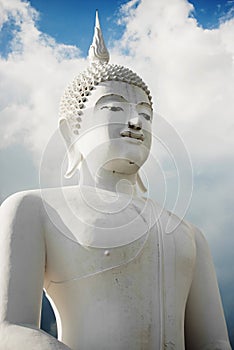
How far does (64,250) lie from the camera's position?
4.87 m

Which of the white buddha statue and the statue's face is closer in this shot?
the white buddha statue

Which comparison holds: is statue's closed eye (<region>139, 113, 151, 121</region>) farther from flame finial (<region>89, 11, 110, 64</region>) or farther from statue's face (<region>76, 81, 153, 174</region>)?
flame finial (<region>89, 11, 110, 64</region>)

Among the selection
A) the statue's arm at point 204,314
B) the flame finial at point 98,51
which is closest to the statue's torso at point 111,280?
the statue's arm at point 204,314

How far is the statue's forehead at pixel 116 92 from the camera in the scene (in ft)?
18.6

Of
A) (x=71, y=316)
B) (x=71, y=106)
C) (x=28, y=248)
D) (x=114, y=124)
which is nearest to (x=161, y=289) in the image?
(x=71, y=316)

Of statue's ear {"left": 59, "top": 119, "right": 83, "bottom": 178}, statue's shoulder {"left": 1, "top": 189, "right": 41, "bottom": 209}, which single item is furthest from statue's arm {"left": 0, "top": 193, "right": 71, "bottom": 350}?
statue's ear {"left": 59, "top": 119, "right": 83, "bottom": 178}

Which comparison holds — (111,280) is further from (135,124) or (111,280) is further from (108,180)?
(135,124)

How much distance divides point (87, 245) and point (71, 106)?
5.50 ft

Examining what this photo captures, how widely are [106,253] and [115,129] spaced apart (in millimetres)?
1268

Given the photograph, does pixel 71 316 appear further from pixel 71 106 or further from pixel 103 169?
pixel 71 106

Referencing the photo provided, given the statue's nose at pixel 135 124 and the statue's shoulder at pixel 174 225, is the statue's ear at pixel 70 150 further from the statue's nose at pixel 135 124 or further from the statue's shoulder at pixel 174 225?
the statue's shoulder at pixel 174 225

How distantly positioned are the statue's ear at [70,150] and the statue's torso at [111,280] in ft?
2.25

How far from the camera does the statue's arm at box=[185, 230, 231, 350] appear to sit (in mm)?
5289

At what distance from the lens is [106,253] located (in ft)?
15.9
